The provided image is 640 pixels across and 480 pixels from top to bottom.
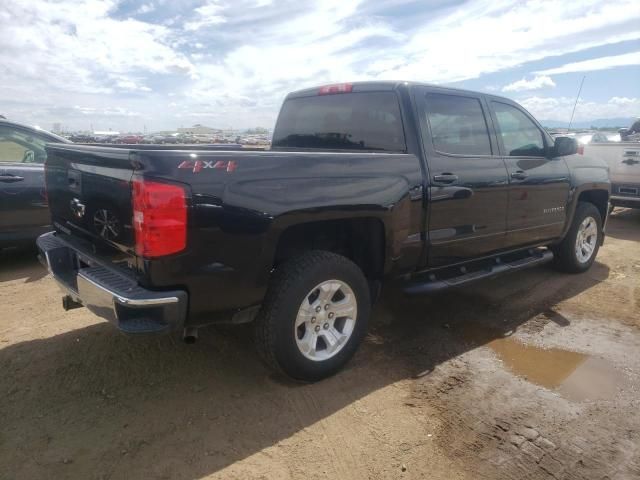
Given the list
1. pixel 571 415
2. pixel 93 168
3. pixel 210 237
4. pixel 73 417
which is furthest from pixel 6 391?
pixel 571 415

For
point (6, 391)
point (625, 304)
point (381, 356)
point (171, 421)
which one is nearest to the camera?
point (171, 421)

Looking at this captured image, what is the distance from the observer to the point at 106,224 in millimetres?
2662

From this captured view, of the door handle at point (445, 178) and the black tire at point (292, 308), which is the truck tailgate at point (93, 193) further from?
the door handle at point (445, 178)

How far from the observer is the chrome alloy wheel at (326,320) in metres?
2.99

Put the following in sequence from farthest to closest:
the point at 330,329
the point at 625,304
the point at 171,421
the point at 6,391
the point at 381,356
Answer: the point at 625,304 → the point at 381,356 → the point at 330,329 → the point at 6,391 → the point at 171,421

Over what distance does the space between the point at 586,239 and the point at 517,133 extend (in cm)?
198

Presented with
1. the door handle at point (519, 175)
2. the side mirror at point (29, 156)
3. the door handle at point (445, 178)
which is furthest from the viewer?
the side mirror at point (29, 156)

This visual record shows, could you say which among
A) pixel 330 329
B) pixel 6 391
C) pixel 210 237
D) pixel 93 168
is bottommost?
pixel 6 391

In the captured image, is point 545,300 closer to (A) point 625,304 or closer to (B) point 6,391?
(A) point 625,304

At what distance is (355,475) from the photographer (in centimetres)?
231

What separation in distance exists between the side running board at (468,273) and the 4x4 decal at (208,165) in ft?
5.79

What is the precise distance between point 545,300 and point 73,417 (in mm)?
4142

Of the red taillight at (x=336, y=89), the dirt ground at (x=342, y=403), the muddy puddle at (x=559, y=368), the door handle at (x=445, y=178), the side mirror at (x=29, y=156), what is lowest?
the dirt ground at (x=342, y=403)

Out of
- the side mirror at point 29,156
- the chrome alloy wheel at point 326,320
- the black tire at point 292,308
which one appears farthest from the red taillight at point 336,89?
the side mirror at point 29,156
